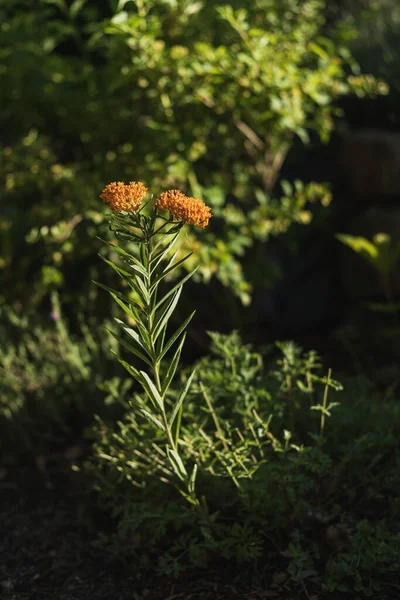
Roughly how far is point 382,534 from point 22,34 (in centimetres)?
301

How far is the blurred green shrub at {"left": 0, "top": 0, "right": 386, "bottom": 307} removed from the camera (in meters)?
3.14

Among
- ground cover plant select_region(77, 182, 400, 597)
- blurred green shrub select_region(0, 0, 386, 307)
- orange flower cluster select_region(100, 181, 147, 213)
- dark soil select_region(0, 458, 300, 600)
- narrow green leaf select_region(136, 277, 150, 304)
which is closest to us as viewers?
orange flower cluster select_region(100, 181, 147, 213)

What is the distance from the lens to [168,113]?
334 centimetres

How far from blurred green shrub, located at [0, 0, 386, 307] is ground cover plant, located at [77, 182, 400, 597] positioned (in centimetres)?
103

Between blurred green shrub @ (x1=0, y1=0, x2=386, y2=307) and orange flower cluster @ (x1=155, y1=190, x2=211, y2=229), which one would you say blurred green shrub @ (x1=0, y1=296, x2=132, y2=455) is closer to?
blurred green shrub @ (x1=0, y1=0, x2=386, y2=307)

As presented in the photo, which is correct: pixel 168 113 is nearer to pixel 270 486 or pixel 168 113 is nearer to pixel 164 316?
pixel 164 316

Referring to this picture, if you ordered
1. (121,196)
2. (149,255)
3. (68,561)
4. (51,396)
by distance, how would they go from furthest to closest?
(51,396)
(68,561)
(149,255)
(121,196)

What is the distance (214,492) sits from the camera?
2240mm

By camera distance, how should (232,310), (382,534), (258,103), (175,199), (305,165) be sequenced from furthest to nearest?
(305,165) → (232,310) → (258,103) → (382,534) → (175,199)

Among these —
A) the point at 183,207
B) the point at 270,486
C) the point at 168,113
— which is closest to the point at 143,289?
the point at 183,207

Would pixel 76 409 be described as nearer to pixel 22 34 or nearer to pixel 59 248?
pixel 59 248

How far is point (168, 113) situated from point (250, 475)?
208 cm

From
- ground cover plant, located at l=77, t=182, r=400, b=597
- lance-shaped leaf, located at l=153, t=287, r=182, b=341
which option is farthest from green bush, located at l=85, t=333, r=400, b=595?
lance-shaped leaf, located at l=153, t=287, r=182, b=341

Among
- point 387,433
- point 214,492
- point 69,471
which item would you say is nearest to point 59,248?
point 69,471
